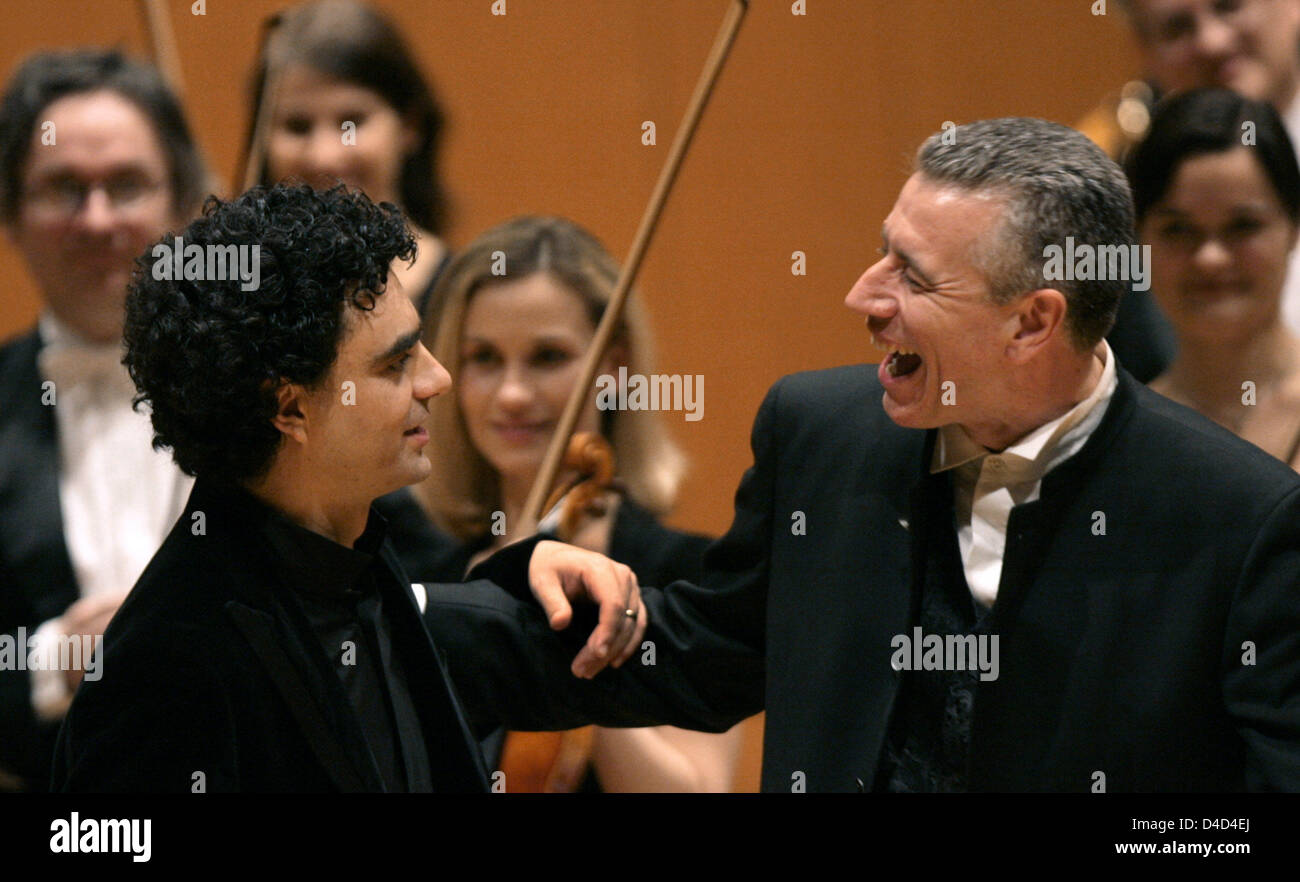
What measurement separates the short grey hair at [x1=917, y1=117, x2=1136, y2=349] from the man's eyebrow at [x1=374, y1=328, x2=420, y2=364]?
665mm

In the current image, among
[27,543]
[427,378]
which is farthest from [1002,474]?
[27,543]

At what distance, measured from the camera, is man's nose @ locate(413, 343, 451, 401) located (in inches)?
75.3

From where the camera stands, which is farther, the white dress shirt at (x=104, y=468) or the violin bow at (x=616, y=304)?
the white dress shirt at (x=104, y=468)

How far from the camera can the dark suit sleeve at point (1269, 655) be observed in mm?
1752

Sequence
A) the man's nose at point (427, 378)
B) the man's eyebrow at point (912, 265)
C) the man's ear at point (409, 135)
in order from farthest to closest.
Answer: the man's ear at point (409, 135), the man's eyebrow at point (912, 265), the man's nose at point (427, 378)

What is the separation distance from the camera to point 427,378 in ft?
6.30

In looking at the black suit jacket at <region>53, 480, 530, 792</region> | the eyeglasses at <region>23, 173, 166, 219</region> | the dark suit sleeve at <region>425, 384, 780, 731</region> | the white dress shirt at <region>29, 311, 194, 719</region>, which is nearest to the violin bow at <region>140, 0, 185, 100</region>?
the eyeglasses at <region>23, 173, 166, 219</region>

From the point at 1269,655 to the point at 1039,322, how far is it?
18.3 inches

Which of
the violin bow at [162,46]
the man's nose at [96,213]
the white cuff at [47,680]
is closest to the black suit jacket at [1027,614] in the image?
the white cuff at [47,680]

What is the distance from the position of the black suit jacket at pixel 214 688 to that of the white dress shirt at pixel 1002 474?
75 centimetres

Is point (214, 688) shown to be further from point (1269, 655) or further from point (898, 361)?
point (1269, 655)
